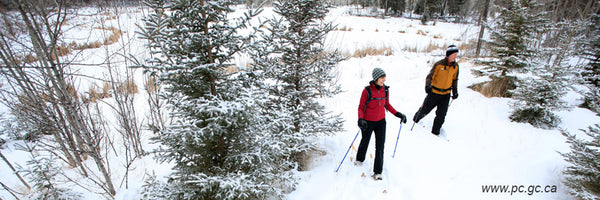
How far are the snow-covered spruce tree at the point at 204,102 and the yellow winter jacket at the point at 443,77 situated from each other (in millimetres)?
4021

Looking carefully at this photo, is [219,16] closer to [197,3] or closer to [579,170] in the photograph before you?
[197,3]

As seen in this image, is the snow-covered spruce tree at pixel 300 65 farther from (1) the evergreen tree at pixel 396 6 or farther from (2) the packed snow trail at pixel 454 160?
(1) the evergreen tree at pixel 396 6

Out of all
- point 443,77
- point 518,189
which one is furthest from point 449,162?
point 443,77

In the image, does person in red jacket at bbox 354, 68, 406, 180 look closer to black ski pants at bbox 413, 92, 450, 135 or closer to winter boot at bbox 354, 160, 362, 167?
winter boot at bbox 354, 160, 362, 167

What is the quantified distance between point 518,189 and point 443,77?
232 centimetres

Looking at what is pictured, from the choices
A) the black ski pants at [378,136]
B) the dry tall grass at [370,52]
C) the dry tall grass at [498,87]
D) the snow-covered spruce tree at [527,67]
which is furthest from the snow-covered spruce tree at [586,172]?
the dry tall grass at [370,52]

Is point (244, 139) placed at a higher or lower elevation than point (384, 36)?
lower

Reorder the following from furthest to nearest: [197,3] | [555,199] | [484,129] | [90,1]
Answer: [484,129]
[90,1]
[555,199]
[197,3]

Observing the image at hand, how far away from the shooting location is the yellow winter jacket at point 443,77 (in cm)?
480

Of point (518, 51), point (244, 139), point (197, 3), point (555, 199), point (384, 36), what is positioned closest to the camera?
point (197, 3)

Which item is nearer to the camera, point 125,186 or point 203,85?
point 203,85

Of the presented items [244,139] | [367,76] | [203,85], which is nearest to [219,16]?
[203,85]

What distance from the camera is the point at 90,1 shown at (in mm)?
4262

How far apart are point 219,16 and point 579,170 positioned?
5.58m
